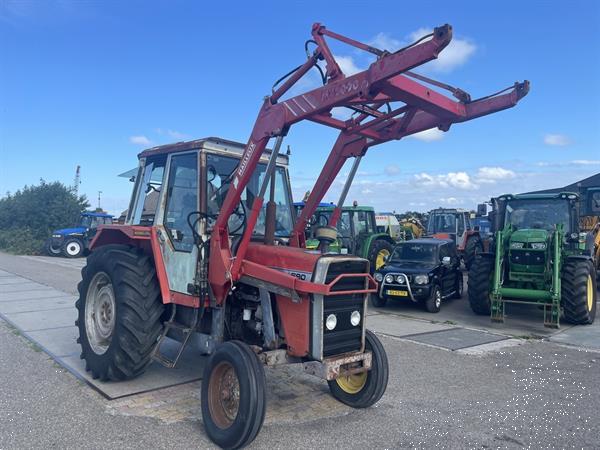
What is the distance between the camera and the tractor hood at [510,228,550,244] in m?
8.94

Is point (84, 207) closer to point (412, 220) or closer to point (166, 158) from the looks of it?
point (412, 220)

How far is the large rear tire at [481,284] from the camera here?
30.5 feet

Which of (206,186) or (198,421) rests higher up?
(206,186)

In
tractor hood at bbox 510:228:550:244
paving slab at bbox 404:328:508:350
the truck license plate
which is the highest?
tractor hood at bbox 510:228:550:244

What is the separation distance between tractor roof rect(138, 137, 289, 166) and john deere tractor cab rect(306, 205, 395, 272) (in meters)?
7.23

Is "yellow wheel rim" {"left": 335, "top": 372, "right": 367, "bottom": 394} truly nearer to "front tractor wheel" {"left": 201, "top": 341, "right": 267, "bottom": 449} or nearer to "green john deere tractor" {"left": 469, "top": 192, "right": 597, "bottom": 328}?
"front tractor wheel" {"left": 201, "top": 341, "right": 267, "bottom": 449}

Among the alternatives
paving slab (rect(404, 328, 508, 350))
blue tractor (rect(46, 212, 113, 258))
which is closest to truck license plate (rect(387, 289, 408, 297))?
paving slab (rect(404, 328, 508, 350))

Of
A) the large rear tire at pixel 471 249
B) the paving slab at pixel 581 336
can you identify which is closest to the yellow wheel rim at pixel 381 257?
the large rear tire at pixel 471 249

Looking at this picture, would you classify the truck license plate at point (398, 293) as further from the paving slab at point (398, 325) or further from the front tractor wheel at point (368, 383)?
the front tractor wheel at point (368, 383)

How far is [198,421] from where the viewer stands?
165 inches

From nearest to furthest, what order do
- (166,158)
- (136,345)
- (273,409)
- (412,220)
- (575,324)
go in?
1. (273,409)
2. (136,345)
3. (166,158)
4. (575,324)
5. (412,220)

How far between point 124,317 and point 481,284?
687 centimetres

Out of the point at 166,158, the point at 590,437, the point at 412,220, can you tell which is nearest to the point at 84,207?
the point at 412,220

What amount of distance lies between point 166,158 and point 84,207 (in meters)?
29.9
